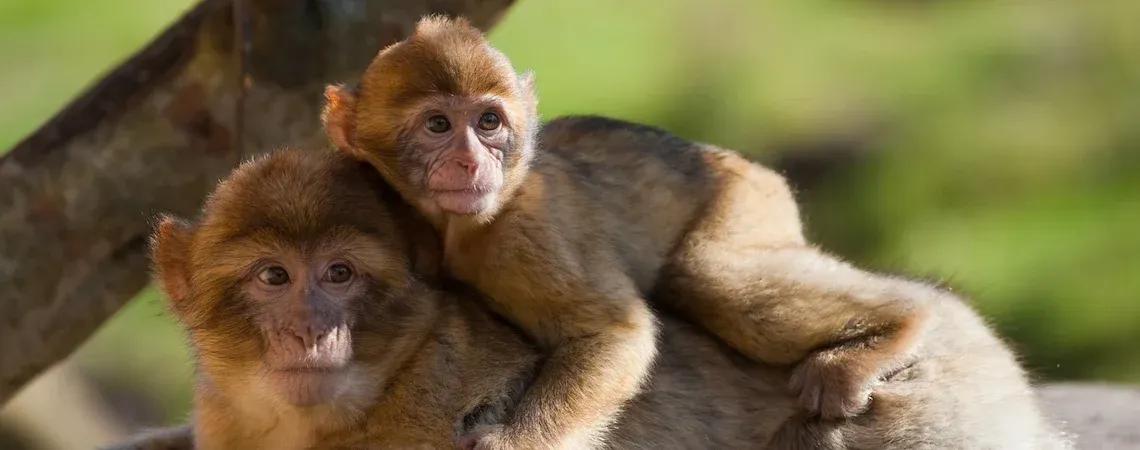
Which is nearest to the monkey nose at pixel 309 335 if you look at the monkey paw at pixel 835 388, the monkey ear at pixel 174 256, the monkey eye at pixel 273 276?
the monkey eye at pixel 273 276

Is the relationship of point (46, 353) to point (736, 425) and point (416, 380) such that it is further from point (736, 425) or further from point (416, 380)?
point (736, 425)

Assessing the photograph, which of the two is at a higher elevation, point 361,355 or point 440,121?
point 440,121

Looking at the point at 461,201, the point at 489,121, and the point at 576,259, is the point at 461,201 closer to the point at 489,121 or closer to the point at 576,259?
the point at 489,121

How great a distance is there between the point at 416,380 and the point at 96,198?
8.77 ft

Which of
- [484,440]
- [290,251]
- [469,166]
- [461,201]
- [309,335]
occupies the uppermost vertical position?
[469,166]

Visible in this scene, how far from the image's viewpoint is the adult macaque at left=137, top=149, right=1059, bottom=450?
14.5 ft

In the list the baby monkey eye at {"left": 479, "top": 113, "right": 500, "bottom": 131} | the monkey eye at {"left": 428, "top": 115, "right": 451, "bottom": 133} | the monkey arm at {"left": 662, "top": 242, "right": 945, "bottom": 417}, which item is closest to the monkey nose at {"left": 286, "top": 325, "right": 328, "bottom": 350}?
the monkey eye at {"left": 428, "top": 115, "right": 451, "bottom": 133}

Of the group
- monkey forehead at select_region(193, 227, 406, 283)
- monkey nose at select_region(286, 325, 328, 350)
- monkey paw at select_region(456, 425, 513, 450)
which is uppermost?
monkey forehead at select_region(193, 227, 406, 283)

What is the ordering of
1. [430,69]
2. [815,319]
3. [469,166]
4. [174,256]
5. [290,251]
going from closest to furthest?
[290,251] → [174,256] → [469,166] → [430,69] → [815,319]

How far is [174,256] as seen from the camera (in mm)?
4691

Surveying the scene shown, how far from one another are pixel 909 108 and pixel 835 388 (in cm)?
975

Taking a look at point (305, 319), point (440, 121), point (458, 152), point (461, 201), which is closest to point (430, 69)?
point (440, 121)

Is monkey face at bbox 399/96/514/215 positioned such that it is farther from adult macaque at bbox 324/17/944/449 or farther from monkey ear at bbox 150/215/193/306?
monkey ear at bbox 150/215/193/306

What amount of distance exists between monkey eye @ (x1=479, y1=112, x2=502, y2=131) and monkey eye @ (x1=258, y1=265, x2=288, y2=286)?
973 millimetres
